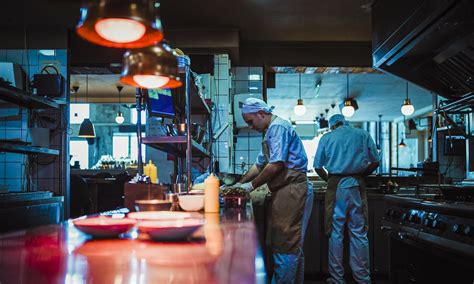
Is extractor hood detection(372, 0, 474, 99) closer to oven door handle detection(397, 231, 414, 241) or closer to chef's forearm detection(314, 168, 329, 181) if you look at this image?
oven door handle detection(397, 231, 414, 241)

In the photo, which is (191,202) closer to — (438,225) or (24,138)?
(438,225)

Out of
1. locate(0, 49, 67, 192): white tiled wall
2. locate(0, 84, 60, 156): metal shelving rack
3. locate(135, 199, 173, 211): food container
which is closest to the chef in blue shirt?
locate(135, 199, 173, 211): food container

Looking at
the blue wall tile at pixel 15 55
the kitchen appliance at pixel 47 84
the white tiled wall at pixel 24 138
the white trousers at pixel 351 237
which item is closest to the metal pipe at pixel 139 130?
the white trousers at pixel 351 237

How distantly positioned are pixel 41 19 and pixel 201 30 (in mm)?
1793

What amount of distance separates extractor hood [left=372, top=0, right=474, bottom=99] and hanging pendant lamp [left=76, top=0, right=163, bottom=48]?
1650mm

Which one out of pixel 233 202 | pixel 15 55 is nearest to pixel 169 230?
pixel 233 202

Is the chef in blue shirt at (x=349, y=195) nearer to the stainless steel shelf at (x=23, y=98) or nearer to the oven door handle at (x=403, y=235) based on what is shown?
the oven door handle at (x=403, y=235)

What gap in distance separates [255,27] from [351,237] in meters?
2.67

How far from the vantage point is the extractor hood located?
2.51 metres

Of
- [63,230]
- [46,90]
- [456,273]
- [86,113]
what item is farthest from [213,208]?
[86,113]

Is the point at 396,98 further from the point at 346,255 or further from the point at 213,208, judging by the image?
the point at 213,208

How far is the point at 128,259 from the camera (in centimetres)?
106

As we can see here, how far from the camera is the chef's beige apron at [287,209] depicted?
3.66 m

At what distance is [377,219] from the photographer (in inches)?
191
